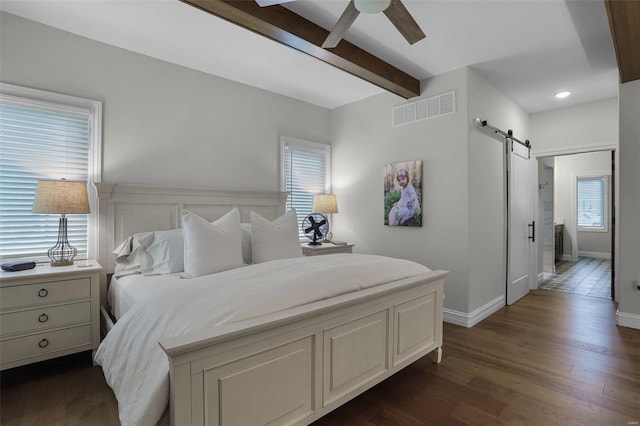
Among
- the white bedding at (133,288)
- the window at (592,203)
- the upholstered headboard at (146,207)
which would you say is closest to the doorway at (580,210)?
the window at (592,203)

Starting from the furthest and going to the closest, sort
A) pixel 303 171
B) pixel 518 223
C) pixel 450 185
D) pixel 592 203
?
pixel 592 203, pixel 303 171, pixel 518 223, pixel 450 185

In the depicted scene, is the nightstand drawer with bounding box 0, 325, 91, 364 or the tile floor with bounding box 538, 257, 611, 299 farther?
the tile floor with bounding box 538, 257, 611, 299

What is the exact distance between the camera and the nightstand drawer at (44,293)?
85.0 inches

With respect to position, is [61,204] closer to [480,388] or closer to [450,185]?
[480,388]

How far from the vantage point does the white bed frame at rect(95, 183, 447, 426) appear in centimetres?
128

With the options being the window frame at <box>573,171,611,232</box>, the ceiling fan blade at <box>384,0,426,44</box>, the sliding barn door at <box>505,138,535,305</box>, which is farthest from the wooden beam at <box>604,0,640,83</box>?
the window frame at <box>573,171,611,232</box>

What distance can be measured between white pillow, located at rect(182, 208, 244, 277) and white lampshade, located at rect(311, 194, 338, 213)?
1.88m

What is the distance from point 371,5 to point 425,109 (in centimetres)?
218

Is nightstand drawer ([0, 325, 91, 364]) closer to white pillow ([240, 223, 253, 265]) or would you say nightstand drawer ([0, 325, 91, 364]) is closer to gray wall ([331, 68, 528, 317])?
white pillow ([240, 223, 253, 265])

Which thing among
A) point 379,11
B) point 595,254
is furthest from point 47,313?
point 595,254

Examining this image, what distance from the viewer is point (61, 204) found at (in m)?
2.45

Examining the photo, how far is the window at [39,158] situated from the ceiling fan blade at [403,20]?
105 inches

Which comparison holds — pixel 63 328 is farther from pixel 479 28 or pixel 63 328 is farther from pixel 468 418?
pixel 479 28

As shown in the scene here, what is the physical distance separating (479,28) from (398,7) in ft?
4.19
